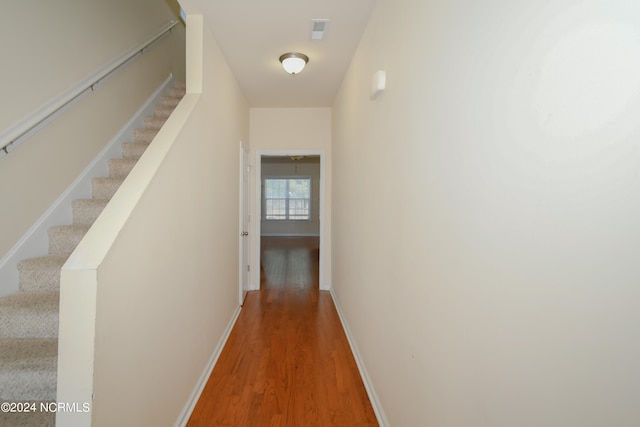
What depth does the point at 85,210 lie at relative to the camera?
2.36 m

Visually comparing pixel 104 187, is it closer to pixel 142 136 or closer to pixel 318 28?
pixel 142 136

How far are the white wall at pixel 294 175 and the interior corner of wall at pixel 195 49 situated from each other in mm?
8085

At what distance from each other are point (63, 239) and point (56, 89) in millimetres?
1137

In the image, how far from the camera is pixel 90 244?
1095 mm

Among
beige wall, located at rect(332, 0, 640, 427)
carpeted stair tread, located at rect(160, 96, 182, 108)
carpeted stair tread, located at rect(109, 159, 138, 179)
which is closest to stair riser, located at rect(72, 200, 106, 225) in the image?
carpeted stair tread, located at rect(109, 159, 138, 179)

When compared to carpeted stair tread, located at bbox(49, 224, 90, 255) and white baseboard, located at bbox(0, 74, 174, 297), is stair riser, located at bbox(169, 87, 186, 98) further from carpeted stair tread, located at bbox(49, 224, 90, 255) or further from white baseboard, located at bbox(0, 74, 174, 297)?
carpeted stair tread, located at bbox(49, 224, 90, 255)

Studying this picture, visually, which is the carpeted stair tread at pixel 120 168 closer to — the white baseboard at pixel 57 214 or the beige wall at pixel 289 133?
the white baseboard at pixel 57 214

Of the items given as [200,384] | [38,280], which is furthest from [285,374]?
[38,280]

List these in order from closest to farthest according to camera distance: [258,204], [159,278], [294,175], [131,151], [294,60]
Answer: [159,278] → [294,60] → [131,151] → [258,204] → [294,175]

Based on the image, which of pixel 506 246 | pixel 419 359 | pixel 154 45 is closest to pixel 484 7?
pixel 506 246

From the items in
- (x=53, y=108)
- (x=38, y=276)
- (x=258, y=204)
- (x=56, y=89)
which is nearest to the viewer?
(x=38, y=276)

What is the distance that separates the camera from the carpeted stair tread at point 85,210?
235cm

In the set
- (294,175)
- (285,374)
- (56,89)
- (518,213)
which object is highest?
(294,175)

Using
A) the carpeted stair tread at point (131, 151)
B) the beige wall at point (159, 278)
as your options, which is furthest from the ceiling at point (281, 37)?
the carpeted stair tread at point (131, 151)
